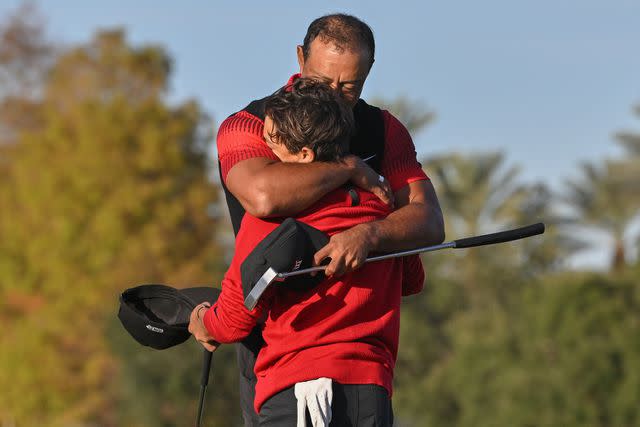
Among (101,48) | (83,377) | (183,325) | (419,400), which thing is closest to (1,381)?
(83,377)

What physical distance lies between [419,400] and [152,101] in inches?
532

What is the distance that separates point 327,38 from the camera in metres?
4.50

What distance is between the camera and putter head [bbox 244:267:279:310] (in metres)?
3.92

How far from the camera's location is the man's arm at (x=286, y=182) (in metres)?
4.03

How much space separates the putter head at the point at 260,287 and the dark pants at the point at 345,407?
0.34 metres

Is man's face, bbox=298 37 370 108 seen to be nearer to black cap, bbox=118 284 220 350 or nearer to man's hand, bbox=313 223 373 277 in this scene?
man's hand, bbox=313 223 373 277

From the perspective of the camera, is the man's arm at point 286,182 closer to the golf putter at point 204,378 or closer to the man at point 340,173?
the man at point 340,173

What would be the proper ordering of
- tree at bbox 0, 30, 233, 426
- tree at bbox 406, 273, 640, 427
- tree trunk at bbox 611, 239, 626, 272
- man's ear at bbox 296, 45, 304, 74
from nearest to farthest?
1. man's ear at bbox 296, 45, 304, 74
2. tree at bbox 406, 273, 640, 427
3. tree trunk at bbox 611, 239, 626, 272
4. tree at bbox 0, 30, 233, 426

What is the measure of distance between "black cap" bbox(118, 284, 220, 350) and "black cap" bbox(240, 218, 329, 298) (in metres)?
0.75

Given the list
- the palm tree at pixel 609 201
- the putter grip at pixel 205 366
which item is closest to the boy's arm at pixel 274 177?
the putter grip at pixel 205 366

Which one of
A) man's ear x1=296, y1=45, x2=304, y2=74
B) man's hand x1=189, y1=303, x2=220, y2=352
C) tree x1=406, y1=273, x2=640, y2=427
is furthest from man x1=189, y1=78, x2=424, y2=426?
tree x1=406, y1=273, x2=640, y2=427

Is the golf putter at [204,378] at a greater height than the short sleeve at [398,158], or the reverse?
the short sleeve at [398,158]

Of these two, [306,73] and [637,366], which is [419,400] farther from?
[306,73]

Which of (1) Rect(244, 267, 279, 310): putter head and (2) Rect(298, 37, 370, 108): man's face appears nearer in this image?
(1) Rect(244, 267, 279, 310): putter head
